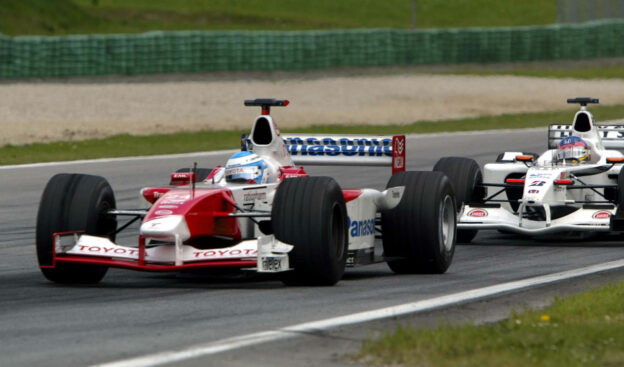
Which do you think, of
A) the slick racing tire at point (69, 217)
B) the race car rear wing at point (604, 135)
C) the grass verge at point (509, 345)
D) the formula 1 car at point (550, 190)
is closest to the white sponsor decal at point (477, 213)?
the formula 1 car at point (550, 190)

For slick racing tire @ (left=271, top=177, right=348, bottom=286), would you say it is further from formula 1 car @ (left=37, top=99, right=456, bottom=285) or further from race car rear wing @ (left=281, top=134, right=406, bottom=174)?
race car rear wing @ (left=281, top=134, right=406, bottom=174)

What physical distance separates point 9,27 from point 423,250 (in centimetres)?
4847

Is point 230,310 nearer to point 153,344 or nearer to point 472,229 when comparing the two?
point 153,344

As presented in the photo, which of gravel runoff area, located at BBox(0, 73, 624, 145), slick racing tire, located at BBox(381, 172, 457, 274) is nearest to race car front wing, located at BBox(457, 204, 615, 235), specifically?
slick racing tire, located at BBox(381, 172, 457, 274)

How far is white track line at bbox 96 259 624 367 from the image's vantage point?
6.54 m

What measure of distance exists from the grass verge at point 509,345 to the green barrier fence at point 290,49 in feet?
110

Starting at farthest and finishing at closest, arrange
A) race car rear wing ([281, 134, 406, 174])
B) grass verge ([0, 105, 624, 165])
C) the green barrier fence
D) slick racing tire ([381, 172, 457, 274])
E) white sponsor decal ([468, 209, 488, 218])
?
1. the green barrier fence
2. grass verge ([0, 105, 624, 165])
3. white sponsor decal ([468, 209, 488, 218])
4. race car rear wing ([281, 134, 406, 174])
5. slick racing tire ([381, 172, 457, 274])

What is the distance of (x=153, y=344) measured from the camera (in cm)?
701

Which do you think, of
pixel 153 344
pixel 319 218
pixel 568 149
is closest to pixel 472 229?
pixel 568 149

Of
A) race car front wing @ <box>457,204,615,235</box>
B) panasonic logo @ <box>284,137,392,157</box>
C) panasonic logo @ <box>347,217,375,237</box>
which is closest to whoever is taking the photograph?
panasonic logo @ <box>347,217,375,237</box>

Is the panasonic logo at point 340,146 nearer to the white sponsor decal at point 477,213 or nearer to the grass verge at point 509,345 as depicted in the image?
the white sponsor decal at point 477,213

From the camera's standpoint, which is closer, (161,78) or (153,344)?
(153,344)

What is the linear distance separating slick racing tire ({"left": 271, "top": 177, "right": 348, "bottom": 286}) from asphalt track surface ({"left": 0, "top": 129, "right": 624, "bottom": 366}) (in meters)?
0.16

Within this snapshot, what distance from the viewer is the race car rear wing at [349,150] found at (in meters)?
12.2
